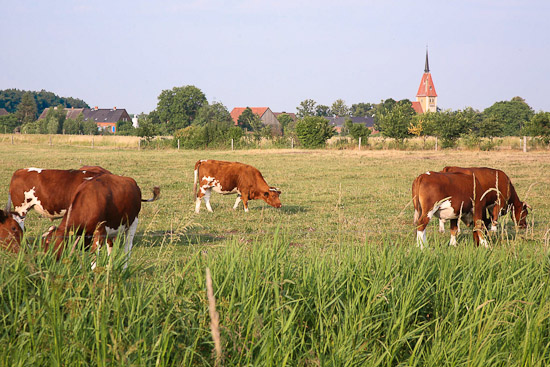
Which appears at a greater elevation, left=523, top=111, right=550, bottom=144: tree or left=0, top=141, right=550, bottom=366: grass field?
left=523, top=111, right=550, bottom=144: tree

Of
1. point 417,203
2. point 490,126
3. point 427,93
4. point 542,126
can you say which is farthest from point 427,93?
point 417,203

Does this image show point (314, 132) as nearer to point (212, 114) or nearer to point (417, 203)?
point (417, 203)

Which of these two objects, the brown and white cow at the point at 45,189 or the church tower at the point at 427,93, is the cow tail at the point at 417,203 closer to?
the brown and white cow at the point at 45,189

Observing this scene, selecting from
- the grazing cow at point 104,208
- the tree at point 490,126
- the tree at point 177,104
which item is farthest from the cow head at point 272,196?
the tree at point 177,104

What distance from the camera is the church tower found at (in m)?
151

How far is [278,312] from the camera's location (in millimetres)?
3777

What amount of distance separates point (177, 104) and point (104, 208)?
9977cm

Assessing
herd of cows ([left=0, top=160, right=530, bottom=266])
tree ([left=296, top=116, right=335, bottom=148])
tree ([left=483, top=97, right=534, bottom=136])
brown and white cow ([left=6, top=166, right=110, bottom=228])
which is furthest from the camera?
tree ([left=483, top=97, right=534, bottom=136])

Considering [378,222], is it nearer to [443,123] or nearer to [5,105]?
[443,123]

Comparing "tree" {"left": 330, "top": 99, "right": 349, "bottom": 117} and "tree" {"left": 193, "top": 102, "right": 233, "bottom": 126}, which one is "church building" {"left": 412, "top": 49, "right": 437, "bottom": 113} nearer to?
"tree" {"left": 330, "top": 99, "right": 349, "bottom": 117}

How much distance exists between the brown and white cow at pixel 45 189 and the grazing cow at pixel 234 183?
16.0ft

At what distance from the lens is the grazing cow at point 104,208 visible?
246 inches

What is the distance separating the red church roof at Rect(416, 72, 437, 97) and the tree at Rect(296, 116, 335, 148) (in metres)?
111

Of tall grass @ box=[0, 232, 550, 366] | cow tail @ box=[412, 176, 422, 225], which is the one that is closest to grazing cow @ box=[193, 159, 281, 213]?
cow tail @ box=[412, 176, 422, 225]
